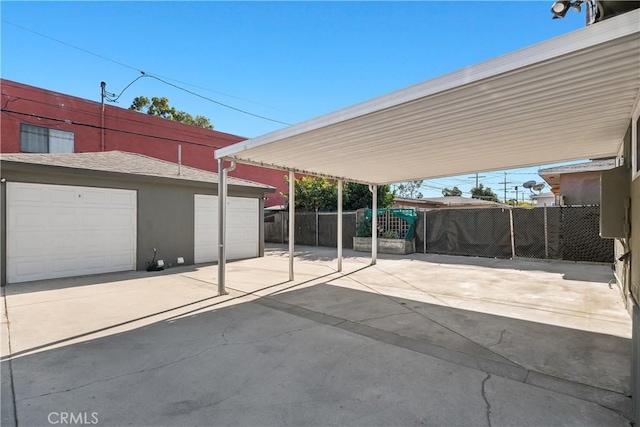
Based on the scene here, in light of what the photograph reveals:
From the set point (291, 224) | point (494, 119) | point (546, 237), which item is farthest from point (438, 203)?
point (494, 119)

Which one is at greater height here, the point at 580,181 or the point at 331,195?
the point at 580,181

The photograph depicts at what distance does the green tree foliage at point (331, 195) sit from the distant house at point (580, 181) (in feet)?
20.6

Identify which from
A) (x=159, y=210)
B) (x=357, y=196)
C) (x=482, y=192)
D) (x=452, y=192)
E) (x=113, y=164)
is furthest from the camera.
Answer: (x=452, y=192)

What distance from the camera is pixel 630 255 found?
4230mm

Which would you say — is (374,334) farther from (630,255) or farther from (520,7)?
(520,7)

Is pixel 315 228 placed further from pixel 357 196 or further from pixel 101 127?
pixel 101 127

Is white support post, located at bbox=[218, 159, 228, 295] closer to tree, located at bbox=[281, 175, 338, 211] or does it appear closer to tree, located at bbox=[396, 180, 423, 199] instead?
tree, located at bbox=[281, 175, 338, 211]

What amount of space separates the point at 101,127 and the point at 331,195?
1135 cm

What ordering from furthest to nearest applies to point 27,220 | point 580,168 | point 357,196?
point 357,196 < point 580,168 < point 27,220

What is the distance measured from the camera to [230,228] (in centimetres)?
1091

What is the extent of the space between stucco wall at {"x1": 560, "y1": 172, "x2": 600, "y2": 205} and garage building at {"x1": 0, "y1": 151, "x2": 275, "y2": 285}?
1189cm

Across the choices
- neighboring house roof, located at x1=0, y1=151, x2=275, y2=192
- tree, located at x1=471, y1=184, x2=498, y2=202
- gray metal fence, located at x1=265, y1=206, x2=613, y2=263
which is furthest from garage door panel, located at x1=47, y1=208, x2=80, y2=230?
tree, located at x1=471, y1=184, x2=498, y2=202

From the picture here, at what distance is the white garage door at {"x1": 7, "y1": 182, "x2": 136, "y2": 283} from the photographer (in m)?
6.93

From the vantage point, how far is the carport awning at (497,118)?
2547 mm
